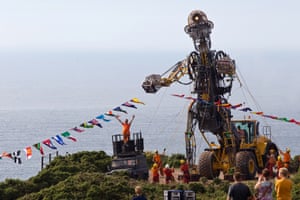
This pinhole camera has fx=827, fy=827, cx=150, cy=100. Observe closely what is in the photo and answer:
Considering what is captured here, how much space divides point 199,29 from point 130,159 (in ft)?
18.3

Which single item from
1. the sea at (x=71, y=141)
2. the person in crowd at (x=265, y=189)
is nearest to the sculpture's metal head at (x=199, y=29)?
the person in crowd at (x=265, y=189)

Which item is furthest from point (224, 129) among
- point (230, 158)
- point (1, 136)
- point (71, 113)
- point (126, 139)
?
point (71, 113)

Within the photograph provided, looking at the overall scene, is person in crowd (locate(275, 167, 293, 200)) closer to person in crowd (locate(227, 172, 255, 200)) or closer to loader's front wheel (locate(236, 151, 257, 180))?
person in crowd (locate(227, 172, 255, 200))

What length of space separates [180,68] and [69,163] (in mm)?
5724

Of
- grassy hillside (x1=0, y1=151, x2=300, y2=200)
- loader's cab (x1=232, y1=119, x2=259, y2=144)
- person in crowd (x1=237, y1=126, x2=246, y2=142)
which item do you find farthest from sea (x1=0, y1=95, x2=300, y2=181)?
grassy hillside (x1=0, y1=151, x2=300, y2=200)

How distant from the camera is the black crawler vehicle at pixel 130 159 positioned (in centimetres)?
3104

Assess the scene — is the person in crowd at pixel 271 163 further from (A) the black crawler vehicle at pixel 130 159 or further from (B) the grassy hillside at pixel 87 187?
(A) the black crawler vehicle at pixel 130 159

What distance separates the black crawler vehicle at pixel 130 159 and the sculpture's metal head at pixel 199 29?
14.2 feet

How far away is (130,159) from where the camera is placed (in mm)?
31203

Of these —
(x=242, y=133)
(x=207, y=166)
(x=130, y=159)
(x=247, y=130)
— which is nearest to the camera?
(x=130, y=159)

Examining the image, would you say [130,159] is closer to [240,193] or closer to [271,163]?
[271,163]

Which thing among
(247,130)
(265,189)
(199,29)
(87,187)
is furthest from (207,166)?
(265,189)

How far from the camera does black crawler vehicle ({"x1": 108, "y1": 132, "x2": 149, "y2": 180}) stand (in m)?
31.0

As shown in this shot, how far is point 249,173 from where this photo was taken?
3097 centimetres
